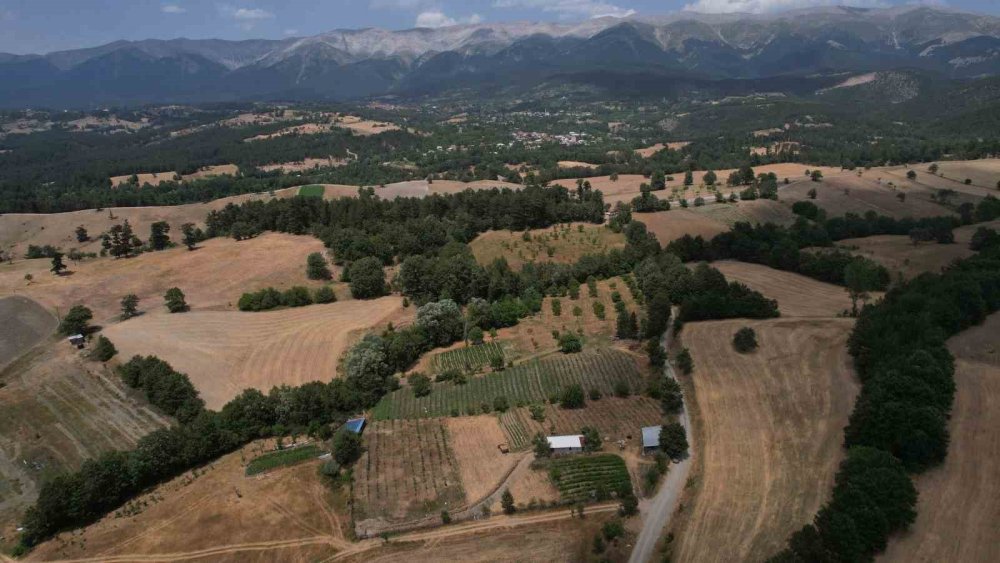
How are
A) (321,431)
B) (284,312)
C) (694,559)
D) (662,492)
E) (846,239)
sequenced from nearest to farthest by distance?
1. (694,559)
2. (662,492)
3. (321,431)
4. (284,312)
5. (846,239)

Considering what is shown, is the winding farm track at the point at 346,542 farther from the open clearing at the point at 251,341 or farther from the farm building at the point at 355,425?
the open clearing at the point at 251,341

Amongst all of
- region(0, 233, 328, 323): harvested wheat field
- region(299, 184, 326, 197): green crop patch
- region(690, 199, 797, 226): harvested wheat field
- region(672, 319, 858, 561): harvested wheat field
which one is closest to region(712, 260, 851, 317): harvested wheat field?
region(672, 319, 858, 561): harvested wheat field

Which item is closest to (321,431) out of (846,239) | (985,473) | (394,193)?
(985,473)

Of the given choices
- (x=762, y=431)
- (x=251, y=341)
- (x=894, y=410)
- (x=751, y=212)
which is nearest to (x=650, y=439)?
(x=762, y=431)

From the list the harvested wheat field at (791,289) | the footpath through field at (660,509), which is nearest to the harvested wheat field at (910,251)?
→ the harvested wheat field at (791,289)

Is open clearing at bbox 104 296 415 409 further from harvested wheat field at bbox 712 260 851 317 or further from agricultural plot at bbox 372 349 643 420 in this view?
harvested wheat field at bbox 712 260 851 317

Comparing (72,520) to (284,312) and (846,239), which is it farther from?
(846,239)
